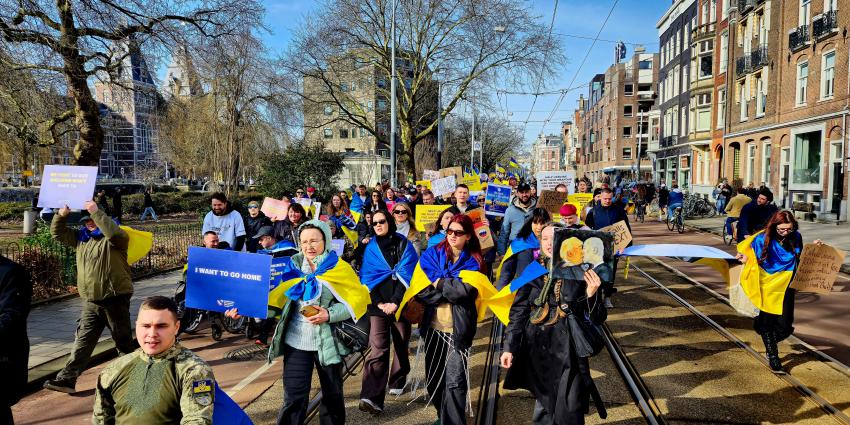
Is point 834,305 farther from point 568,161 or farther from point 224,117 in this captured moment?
point 568,161

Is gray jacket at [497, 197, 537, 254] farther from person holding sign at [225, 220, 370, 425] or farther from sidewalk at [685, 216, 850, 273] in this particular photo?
sidewalk at [685, 216, 850, 273]

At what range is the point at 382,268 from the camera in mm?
5008

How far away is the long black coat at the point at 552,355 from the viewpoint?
12.5 feet

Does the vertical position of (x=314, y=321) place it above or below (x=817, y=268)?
below

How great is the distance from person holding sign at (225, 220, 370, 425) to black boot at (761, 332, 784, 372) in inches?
174

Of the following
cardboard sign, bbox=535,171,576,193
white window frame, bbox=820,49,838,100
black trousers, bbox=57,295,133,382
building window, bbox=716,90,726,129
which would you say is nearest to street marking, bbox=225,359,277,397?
black trousers, bbox=57,295,133,382

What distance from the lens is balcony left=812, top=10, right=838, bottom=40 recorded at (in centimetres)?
2212

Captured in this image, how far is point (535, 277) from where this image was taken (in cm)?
391

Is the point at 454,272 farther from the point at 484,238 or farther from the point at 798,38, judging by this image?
the point at 798,38

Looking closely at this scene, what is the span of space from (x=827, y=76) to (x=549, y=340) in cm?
2585

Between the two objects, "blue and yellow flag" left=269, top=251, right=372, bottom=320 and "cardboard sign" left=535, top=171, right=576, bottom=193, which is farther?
"cardboard sign" left=535, top=171, right=576, bottom=193

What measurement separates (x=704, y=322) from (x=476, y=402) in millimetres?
4269

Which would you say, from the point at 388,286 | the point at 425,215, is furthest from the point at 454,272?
the point at 425,215

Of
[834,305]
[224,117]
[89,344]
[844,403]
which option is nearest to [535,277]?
[844,403]
